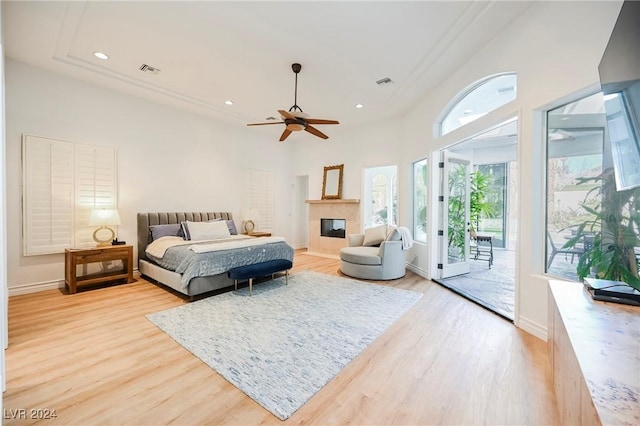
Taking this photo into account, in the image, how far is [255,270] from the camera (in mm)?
3654

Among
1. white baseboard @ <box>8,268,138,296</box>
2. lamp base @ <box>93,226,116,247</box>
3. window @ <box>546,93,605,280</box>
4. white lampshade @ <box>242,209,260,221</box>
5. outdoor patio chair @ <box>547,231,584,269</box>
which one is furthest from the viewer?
white lampshade @ <box>242,209,260,221</box>

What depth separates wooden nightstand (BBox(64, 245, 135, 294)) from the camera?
363 centimetres

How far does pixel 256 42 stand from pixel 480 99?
294 centimetres

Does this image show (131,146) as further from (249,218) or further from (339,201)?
(339,201)

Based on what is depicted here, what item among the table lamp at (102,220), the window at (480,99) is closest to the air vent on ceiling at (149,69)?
the table lamp at (102,220)

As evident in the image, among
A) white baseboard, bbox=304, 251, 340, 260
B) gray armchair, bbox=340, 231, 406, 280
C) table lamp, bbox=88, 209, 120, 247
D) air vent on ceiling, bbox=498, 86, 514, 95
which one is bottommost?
white baseboard, bbox=304, 251, 340, 260

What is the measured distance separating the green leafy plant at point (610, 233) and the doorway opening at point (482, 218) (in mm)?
638

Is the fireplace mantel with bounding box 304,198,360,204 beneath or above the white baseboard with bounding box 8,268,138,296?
above

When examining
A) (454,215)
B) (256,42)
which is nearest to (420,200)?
(454,215)

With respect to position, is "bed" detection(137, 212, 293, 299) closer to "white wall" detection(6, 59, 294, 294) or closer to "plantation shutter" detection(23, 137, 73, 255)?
"white wall" detection(6, 59, 294, 294)

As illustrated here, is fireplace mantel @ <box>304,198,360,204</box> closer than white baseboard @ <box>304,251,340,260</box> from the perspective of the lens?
Yes

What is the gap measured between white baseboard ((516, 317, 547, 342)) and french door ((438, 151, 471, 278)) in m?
1.80

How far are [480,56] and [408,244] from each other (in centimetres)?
289

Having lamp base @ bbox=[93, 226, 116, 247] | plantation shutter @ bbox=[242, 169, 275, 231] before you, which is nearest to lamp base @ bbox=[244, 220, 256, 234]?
plantation shutter @ bbox=[242, 169, 275, 231]
